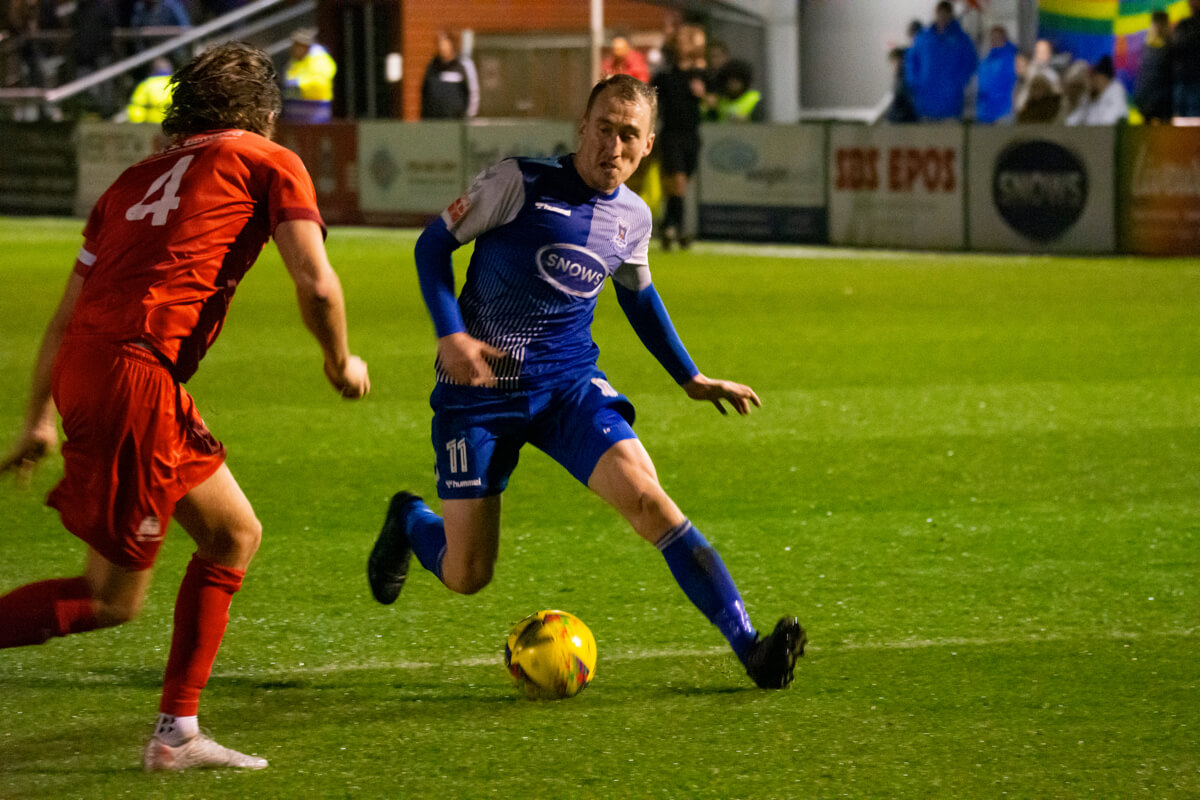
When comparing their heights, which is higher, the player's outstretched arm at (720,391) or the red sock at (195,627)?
the player's outstretched arm at (720,391)

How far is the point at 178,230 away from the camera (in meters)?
4.11

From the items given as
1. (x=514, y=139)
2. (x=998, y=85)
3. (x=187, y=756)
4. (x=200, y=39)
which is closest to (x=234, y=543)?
(x=187, y=756)

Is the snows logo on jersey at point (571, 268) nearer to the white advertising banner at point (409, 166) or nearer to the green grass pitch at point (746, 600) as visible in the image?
the green grass pitch at point (746, 600)

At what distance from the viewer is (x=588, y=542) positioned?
7.05 meters

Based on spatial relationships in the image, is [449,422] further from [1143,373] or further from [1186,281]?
[1186,281]

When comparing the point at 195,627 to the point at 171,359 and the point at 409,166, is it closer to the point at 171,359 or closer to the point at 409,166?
the point at 171,359

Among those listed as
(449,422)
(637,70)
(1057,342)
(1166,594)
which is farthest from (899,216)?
(449,422)

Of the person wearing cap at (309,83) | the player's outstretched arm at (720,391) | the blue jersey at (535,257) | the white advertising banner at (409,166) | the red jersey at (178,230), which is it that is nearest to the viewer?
the red jersey at (178,230)

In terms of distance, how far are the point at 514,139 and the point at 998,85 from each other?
6.25m

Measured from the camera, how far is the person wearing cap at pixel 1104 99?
19562mm

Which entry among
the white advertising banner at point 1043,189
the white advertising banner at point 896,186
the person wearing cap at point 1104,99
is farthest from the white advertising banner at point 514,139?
the person wearing cap at point 1104,99

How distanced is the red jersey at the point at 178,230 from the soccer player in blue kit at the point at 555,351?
866 millimetres

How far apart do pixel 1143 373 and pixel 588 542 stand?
5.34 meters

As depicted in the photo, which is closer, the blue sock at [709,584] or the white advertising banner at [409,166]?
the blue sock at [709,584]
